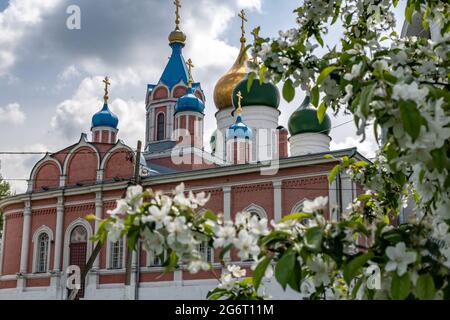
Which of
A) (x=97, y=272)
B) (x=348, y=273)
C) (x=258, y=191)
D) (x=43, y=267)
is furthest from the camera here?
(x=43, y=267)

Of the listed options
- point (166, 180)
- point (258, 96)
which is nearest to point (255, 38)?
point (166, 180)

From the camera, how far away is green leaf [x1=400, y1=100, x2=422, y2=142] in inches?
71.6

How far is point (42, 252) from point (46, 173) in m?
2.85

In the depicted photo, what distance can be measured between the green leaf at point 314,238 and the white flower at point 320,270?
18cm

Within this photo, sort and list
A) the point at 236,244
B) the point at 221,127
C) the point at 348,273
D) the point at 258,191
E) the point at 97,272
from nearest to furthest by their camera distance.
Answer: the point at 348,273 → the point at 236,244 → the point at 258,191 → the point at 97,272 → the point at 221,127

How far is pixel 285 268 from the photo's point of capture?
1970 mm

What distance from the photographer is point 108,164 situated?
19828 millimetres

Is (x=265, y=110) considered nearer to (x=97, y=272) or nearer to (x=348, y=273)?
(x=97, y=272)

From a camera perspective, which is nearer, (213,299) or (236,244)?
(236,244)

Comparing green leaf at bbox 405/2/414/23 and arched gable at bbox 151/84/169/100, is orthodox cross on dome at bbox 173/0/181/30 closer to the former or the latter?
arched gable at bbox 151/84/169/100
